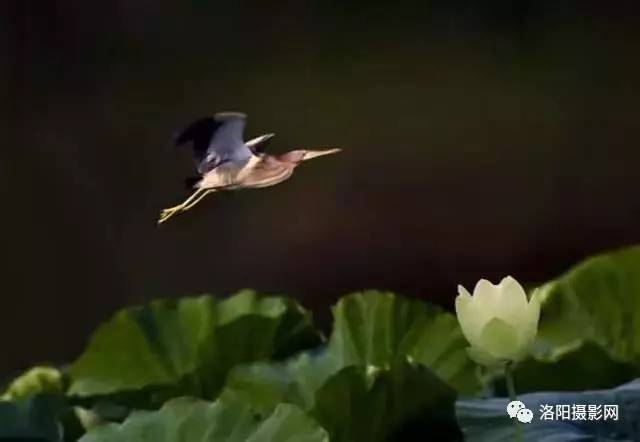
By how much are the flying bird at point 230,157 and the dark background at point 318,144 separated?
10 mm

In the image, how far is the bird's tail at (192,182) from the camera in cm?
86

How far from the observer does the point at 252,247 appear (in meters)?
0.88

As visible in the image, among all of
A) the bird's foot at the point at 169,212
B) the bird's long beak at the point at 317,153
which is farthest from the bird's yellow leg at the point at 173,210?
the bird's long beak at the point at 317,153

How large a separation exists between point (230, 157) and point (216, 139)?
0.03 m

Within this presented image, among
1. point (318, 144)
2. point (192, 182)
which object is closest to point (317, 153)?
point (318, 144)

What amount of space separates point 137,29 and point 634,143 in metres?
0.43

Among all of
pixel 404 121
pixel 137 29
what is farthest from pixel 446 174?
pixel 137 29

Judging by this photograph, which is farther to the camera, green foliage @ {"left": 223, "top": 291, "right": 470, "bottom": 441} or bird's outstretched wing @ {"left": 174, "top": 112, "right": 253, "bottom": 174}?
bird's outstretched wing @ {"left": 174, "top": 112, "right": 253, "bottom": 174}

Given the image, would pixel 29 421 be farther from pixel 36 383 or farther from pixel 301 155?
pixel 301 155

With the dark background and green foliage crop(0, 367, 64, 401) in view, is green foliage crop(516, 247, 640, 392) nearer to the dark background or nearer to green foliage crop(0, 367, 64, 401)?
the dark background

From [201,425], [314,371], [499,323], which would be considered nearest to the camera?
[499,323]

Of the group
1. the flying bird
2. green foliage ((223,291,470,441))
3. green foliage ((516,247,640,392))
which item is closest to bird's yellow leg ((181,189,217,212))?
the flying bird

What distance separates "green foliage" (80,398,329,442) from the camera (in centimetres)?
71

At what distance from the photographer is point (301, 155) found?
2.81 ft
